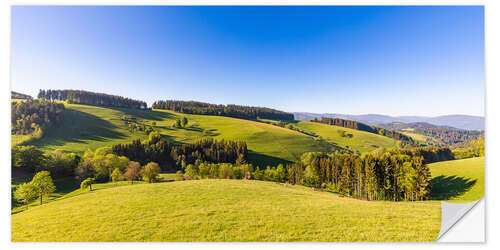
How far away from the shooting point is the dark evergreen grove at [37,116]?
1126 inches

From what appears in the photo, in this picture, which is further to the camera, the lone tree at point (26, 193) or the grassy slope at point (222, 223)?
the lone tree at point (26, 193)

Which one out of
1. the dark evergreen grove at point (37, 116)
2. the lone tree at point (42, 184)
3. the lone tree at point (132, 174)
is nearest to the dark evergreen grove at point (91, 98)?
the dark evergreen grove at point (37, 116)

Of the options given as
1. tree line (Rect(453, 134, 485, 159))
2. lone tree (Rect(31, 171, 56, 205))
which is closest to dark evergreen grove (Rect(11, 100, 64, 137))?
lone tree (Rect(31, 171, 56, 205))

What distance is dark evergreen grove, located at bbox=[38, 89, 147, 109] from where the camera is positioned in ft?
207

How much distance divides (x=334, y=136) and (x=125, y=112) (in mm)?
105051

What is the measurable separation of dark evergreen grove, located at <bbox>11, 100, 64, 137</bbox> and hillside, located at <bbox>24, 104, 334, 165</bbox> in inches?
98.3

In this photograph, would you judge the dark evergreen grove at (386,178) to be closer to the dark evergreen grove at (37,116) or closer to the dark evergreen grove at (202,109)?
the dark evergreen grove at (37,116)

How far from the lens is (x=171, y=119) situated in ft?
246

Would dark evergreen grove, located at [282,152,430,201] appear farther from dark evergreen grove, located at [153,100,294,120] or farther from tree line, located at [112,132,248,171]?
dark evergreen grove, located at [153,100,294,120]

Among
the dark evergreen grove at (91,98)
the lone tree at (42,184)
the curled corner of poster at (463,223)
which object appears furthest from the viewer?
the dark evergreen grove at (91,98)

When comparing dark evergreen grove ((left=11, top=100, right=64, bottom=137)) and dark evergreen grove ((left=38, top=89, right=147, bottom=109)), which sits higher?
dark evergreen grove ((left=38, top=89, right=147, bottom=109))

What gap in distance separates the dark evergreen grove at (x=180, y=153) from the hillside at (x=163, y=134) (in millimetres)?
7168

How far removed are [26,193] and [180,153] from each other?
32704 millimetres
